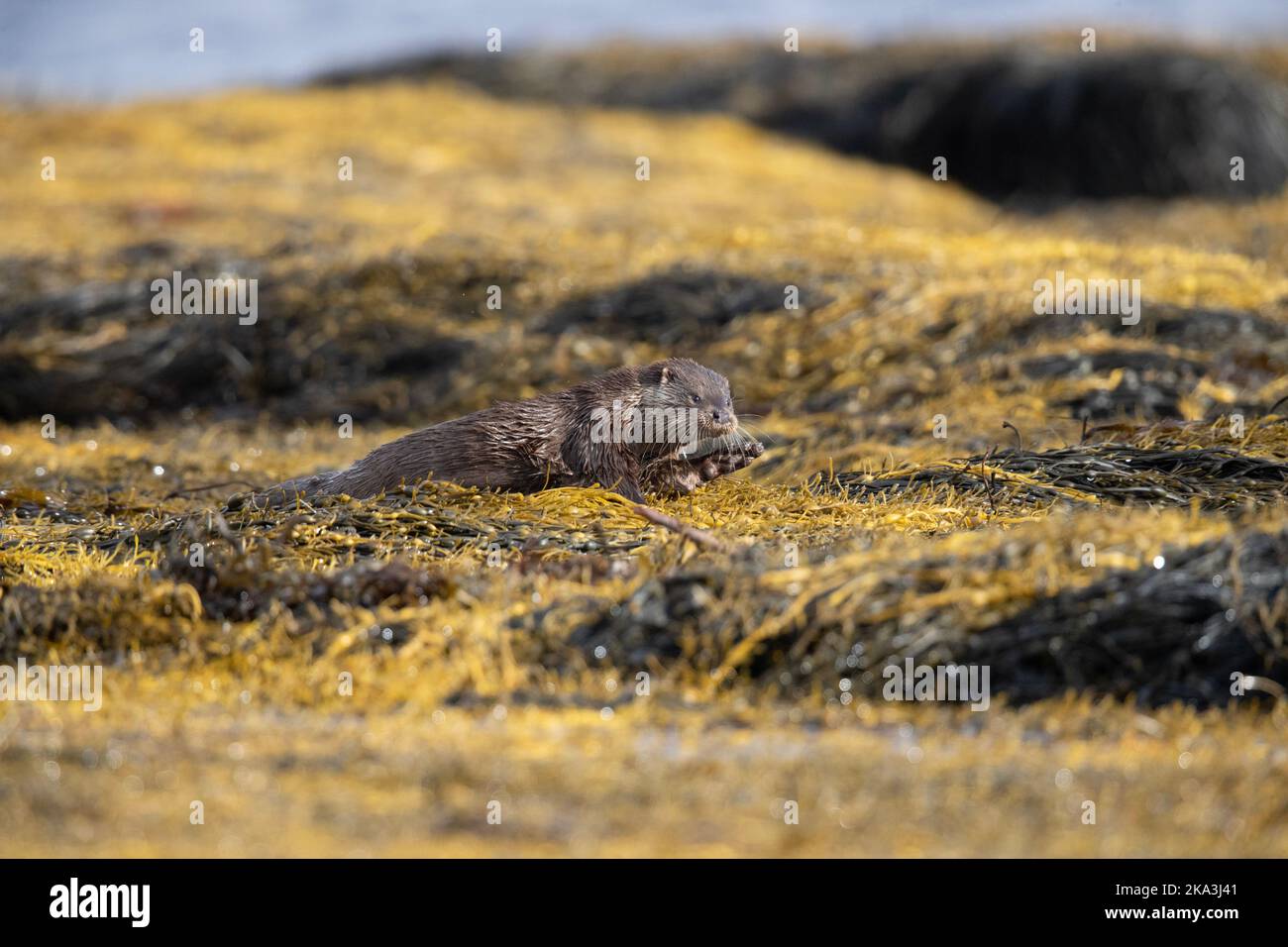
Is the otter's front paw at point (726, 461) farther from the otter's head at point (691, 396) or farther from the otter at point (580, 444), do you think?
the otter's head at point (691, 396)

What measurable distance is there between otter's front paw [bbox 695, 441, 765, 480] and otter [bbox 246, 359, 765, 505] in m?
0.02

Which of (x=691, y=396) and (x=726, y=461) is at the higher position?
(x=691, y=396)

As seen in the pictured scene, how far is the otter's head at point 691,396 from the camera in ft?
25.3

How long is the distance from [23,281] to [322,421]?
432cm

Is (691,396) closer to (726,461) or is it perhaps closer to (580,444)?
(726,461)

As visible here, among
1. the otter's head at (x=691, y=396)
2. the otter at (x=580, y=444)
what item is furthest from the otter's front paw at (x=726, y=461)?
the otter's head at (x=691, y=396)

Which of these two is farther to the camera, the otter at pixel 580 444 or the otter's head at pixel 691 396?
the otter's head at pixel 691 396

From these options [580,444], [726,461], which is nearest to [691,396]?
[726,461]

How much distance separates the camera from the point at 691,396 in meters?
7.76

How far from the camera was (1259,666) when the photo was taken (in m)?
5.29

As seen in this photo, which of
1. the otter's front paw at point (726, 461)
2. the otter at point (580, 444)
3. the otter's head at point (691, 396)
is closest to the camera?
the otter at point (580, 444)

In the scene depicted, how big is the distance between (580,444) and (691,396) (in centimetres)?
60

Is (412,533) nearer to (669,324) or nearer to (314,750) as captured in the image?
(314,750)

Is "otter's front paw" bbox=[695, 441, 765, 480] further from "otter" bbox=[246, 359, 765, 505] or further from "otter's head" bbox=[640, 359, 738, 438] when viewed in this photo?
"otter's head" bbox=[640, 359, 738, 438]
